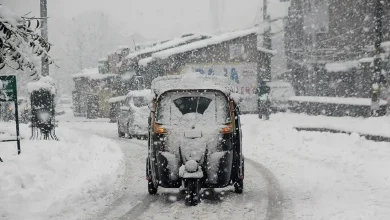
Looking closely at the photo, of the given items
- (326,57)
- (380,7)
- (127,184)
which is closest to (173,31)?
(326,57)

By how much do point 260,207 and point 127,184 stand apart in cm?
327

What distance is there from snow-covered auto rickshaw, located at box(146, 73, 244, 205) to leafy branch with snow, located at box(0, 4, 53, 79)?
2.37 meters

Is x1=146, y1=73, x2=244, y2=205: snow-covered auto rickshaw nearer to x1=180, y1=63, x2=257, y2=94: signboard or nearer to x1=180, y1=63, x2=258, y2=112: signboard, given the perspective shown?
x1=180, y1=63, x2=258, y2=112: signboard

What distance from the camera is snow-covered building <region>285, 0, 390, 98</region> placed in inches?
1174

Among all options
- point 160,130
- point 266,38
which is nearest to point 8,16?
point 160,130

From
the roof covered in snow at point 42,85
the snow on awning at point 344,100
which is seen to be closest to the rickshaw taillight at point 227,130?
the roof covered in snow at point 42,85

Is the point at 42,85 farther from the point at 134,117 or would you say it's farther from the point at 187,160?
the point at 187,160

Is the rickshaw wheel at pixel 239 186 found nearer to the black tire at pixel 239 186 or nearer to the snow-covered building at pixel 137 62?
the black tire at pixel 239 186

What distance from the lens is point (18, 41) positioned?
5.72m

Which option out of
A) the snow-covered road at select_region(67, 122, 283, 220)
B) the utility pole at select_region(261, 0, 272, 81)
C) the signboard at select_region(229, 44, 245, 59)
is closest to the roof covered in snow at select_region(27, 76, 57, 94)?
the snow-covered road at select_region(67, 122, 283, 220)

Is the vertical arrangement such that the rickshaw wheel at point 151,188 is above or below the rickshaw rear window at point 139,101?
below

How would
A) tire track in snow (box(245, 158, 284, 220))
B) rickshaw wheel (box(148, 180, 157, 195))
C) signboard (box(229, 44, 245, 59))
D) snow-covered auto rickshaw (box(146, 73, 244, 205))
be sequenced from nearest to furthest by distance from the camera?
tire track in snow (box(245, 158, 284, 220)) → snow-covered auto rickshaw (box(146, 73, 244, 205)) → rickshaw wheel (box(148, 180, 157, 195)) → signboard (box(229, 44, 245, 59))

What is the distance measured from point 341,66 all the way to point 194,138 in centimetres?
2746

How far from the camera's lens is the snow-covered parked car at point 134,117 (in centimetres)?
1833
